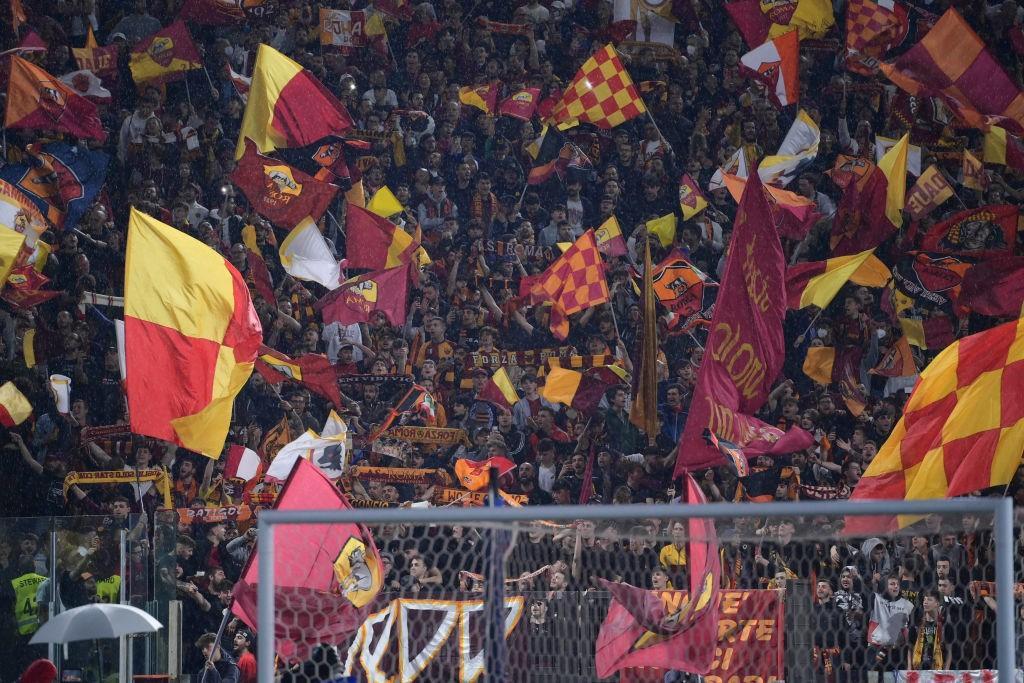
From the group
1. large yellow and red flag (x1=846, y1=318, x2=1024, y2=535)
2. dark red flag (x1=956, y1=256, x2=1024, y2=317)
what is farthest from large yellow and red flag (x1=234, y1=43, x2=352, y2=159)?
large yellow and red flag (x1=846, y1=318, x2=1024, y2=535)

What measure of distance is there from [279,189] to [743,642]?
10.4m

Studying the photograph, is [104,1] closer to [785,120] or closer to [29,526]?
[785,120]

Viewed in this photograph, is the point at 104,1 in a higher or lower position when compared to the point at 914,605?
higher

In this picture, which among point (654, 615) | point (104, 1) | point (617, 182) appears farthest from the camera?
point (104, 1)

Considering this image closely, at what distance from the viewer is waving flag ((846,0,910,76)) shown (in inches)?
609

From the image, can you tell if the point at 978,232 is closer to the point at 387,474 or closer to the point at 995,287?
the point at 995,287

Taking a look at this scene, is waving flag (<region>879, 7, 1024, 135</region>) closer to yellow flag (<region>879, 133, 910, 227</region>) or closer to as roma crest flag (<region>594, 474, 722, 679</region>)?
yellow flag (<region>879, 133, 910, 227</region>)

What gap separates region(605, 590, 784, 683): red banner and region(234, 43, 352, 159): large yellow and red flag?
996 centimetres

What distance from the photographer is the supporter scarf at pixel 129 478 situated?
12008 mm

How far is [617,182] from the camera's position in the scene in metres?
14.6

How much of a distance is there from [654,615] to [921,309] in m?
9.43

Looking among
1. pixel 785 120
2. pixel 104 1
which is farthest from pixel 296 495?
pixel 104 1

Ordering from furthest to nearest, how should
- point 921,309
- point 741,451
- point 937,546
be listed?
point 921,309 → point 741,451 → point 937,546

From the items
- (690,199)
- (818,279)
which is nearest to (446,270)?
(690,199)
